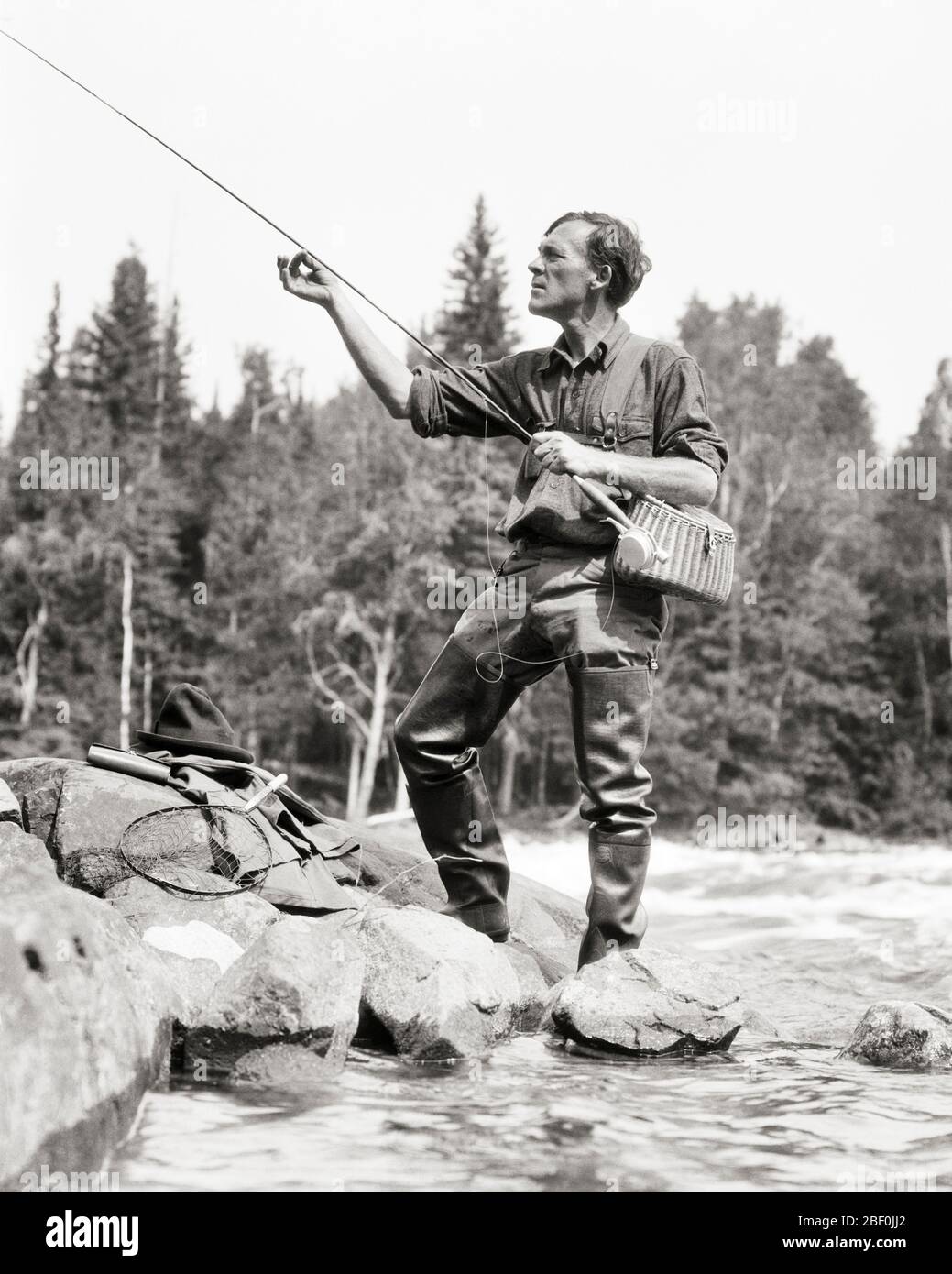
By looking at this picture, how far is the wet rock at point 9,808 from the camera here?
16.7 ft

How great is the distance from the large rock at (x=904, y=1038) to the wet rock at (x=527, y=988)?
978 mm

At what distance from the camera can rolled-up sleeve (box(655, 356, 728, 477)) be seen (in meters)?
4.84

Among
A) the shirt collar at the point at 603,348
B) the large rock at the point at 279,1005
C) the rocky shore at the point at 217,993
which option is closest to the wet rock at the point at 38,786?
the rocky shore at the point at 217,993

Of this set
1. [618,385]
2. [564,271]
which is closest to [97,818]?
[618,385]

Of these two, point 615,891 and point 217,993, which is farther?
point 615,891

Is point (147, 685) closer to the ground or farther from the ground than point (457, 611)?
closer to the ground

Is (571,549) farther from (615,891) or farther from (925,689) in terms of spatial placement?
(925,689)

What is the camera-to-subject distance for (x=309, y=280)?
4.98 m

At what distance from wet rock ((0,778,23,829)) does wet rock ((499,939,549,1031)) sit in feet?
5.61

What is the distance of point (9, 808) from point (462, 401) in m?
2.07

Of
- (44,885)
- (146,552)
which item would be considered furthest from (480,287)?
(44,885)

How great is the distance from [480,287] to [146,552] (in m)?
10.9

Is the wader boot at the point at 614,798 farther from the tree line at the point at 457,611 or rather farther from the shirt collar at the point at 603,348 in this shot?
the tree line at the point at 457,611
